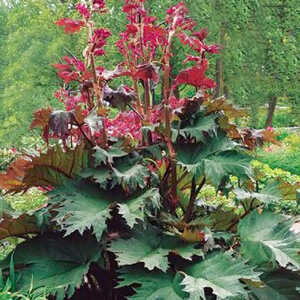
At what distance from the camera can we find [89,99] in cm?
250

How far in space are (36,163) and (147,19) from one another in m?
0.80

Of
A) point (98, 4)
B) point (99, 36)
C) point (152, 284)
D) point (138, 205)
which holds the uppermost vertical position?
point (98, 4)

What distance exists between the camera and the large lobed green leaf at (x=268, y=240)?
6.83ft

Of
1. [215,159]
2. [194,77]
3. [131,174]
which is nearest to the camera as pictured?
[131,174]

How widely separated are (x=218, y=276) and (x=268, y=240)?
321 millimetres

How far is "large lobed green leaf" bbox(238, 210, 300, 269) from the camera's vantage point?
6.83 ft

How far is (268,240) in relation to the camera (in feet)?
7.18

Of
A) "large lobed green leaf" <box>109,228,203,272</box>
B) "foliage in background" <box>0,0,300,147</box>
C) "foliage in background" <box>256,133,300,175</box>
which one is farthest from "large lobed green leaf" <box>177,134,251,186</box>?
"foliage in background" <box>0,0,300,147</box>

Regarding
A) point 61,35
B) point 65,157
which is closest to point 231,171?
point 65,157

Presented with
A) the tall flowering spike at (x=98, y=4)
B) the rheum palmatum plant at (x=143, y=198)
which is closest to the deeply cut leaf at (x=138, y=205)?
the rheum palmatum plant at (x=143, y=198)

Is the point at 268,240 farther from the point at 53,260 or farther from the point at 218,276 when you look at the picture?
the point at 53,260

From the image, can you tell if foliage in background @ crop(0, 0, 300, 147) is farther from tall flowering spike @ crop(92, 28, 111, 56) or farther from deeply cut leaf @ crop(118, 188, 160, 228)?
deeply cut leaf @ crop(118, 188, 160, 228)

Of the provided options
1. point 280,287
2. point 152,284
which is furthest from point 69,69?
point 280,287

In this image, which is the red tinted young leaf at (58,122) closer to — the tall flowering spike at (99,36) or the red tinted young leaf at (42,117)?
the red tinted young leaf at (42,117)
